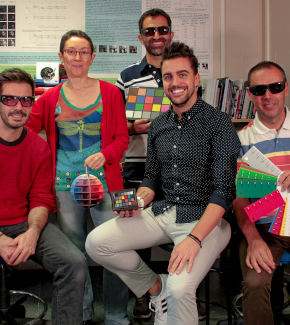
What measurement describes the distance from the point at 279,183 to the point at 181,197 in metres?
0.51

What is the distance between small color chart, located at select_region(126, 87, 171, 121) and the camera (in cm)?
217

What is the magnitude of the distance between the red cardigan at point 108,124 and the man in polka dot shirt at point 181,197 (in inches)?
10.4

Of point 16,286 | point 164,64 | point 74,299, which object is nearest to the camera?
point 74,299

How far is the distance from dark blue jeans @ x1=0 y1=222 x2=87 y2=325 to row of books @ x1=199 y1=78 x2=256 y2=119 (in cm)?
199

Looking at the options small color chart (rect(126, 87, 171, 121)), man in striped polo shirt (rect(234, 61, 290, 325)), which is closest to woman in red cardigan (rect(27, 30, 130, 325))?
small color chart (rect(126, 87, 171, 121))

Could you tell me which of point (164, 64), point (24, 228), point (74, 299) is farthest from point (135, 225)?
point (164, 64)

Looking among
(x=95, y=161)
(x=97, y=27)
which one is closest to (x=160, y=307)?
(x=95, y=161)

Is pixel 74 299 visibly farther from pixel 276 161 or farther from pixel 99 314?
pixel 276 161

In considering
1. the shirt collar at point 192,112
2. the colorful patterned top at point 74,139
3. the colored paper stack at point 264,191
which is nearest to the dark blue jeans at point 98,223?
the colorful patterned top at point 74,139

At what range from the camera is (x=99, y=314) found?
2.15m

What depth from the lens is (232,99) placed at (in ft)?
9.96

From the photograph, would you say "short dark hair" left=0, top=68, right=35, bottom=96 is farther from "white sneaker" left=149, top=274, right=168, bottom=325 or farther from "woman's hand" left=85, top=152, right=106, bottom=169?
"white sneaker" left=149, top=274, right=168, bottom=325

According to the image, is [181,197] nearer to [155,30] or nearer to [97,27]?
[155,30]

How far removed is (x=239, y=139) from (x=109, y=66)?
1982mm
